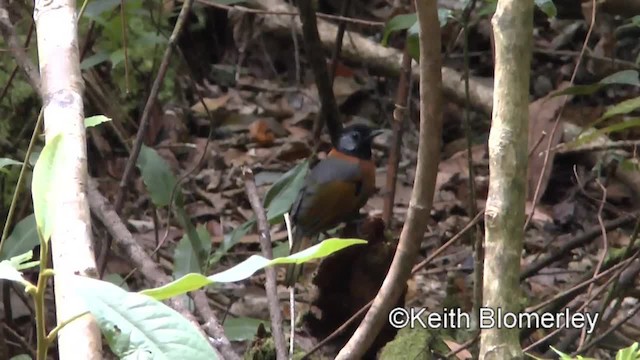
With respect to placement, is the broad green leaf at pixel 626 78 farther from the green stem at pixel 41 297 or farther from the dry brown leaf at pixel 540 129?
the green stem at pixel 41 297

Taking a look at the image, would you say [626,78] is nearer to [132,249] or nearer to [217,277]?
[132,249]

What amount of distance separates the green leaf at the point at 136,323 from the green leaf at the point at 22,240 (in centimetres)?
144

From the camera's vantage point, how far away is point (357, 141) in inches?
142

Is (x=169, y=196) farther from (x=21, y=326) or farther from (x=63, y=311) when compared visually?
(x=63, y=311)

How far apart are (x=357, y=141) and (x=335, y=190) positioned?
375 millimetres

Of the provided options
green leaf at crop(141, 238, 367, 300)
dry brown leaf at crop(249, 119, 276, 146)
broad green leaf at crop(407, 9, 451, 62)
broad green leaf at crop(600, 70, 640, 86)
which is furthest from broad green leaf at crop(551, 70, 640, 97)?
dry brown leaf at crop(249, 119, 276, 146)

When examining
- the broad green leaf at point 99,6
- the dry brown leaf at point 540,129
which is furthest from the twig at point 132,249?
the dry brown leaf at point 540,129

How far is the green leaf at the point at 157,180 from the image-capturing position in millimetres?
2406

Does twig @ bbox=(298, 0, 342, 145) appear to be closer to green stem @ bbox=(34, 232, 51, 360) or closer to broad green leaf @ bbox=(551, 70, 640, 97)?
broad green leaf @ bbox=(551, 70, 640, 97)

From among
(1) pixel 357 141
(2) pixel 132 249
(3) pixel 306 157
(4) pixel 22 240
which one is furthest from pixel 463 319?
(3) pixel 306 157

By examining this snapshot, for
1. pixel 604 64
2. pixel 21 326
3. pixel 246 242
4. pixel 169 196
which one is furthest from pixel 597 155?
pixel 21 326

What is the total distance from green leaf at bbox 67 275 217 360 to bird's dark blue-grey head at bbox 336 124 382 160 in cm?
273

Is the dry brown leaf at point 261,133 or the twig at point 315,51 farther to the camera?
the dry brown leaf at point 261,133

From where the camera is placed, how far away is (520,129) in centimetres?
104
